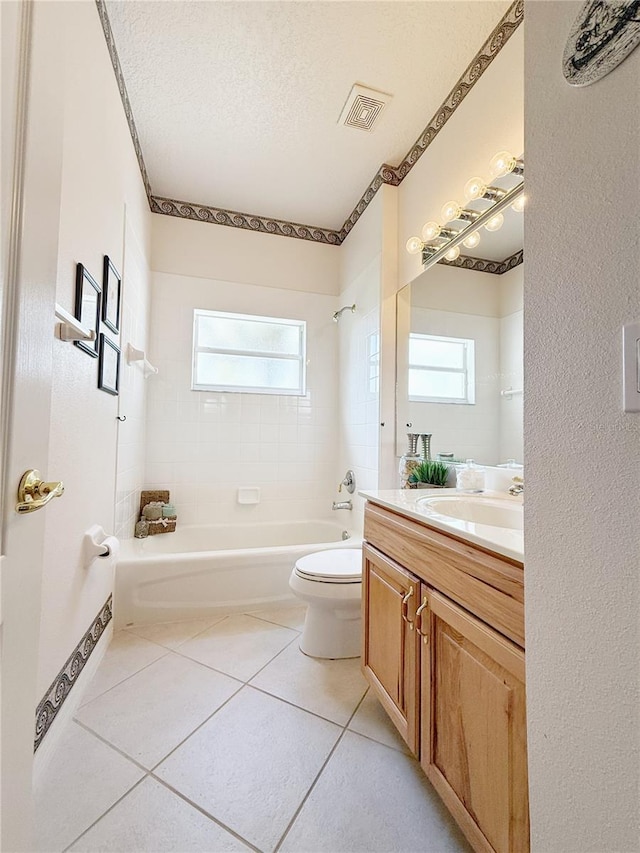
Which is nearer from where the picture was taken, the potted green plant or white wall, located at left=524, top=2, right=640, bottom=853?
white wall, located at left=524, top=2, right=640, bottom=853

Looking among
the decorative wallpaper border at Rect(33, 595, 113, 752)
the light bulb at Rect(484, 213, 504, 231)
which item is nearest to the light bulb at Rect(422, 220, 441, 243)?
the light bulb at Rect(484, 213, 504, 231)

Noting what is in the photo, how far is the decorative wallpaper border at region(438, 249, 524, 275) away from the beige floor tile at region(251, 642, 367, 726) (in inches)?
72.8

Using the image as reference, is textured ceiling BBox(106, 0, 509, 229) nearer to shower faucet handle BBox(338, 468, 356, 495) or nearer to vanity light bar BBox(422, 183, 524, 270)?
vanity light bar BBox(422, 183, 524, 270)

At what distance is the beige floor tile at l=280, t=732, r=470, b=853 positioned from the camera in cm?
93

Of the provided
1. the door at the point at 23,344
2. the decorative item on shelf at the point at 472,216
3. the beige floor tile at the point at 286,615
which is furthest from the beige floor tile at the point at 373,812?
the decorative item on shelf at the point at 472,216

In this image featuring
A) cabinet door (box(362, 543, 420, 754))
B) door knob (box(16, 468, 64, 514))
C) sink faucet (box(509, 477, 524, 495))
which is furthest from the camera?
sink faucet (box(509, 477, 524, 495))

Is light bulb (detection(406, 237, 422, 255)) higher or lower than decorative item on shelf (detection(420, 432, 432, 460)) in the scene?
higher

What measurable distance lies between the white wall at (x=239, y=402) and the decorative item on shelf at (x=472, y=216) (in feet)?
3.86

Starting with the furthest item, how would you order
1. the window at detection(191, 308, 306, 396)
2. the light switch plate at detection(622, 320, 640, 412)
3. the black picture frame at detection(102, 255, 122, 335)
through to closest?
1. the window at detection(191, 308, 306, 396)
2. the black picture frame at detection(102, 255, 122, 335)
3. the light switch plate at detection(622, 320, 640, 412)

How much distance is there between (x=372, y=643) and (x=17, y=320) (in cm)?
137

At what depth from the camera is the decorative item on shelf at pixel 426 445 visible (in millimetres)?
2043

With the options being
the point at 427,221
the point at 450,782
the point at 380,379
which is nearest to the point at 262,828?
Answer: the point at 450,782

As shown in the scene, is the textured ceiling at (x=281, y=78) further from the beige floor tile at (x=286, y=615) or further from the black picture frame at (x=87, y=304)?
the beige floor tile at (x=286, y=615)

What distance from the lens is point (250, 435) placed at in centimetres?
290
